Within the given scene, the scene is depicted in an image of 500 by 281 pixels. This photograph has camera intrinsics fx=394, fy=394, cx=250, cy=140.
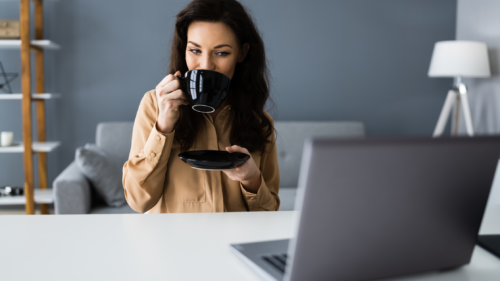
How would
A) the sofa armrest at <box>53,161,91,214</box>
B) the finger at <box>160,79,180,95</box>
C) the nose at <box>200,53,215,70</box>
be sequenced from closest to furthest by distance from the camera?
1. the finger at <box>160,79,180,95</box>
2. the nose at <box>200,53,215,70</box>
3. the sofa armrest at <box>53,161,91,214</box>

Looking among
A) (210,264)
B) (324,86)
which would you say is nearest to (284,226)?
(210,264)

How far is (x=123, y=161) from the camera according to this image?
266cm

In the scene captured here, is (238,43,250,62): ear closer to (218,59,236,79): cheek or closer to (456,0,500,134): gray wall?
(218,59,236,79): cheek

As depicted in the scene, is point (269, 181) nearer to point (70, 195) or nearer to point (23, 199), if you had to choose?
point (70, 195)

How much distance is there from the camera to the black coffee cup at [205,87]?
96cm

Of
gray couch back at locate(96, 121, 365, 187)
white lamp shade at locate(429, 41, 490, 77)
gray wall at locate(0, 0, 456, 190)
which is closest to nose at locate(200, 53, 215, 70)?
gray couch back at locate(96, 121, 365, 187)

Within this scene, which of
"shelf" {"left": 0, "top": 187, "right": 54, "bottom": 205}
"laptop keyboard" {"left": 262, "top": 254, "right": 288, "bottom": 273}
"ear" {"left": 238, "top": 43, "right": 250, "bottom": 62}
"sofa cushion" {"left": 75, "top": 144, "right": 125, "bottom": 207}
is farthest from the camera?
"shelf" {"left": 0, "top": 187, "right": 54, "bottom": 205}

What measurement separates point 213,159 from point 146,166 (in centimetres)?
24

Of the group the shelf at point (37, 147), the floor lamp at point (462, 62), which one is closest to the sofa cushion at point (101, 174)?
the shelf at point (37, 147)

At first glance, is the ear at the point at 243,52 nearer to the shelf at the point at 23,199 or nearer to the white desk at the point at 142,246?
the white desk at the point at 142,246

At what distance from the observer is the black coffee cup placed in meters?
0.96

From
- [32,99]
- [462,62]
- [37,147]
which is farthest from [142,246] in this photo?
[462,62]

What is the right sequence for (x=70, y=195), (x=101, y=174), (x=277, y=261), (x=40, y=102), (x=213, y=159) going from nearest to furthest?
(x=277, y=261) < (x=213, y=159) < (x=70, y=195) < (x=101, y=174) < (x=40, y=102)

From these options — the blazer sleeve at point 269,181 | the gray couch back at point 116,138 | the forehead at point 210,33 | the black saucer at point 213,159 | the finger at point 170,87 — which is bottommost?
the gray couch back at point 116,138
